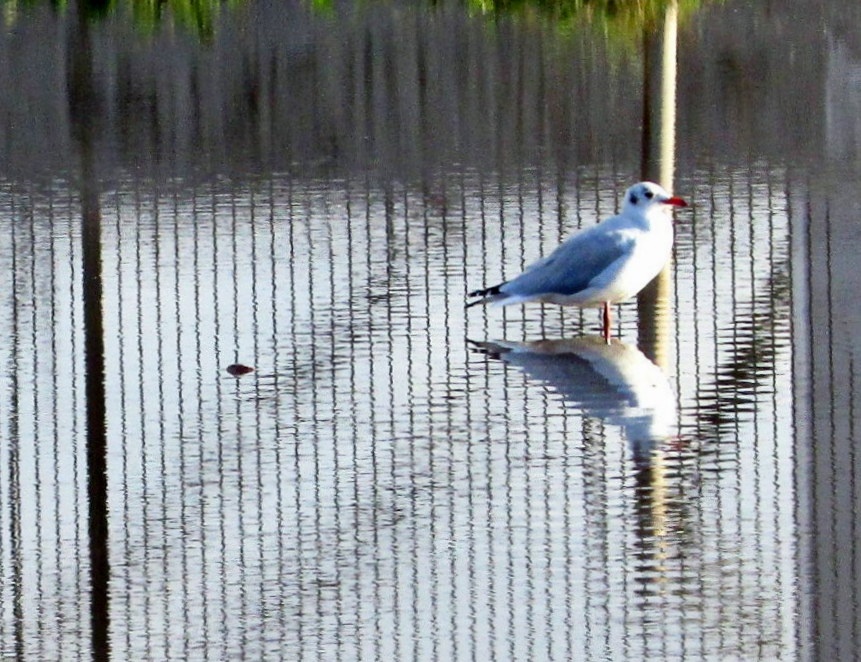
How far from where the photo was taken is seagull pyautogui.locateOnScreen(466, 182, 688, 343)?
10.5 metres

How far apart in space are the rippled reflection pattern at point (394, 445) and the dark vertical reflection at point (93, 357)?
6 centimetres

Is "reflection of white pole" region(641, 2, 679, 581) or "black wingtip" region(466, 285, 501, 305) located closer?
"reflection of white pole" region(641, 2, 679, 581)

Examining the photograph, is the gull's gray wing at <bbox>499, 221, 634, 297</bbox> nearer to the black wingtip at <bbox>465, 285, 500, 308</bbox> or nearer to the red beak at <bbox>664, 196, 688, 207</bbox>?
the black wingtip at <bbox>465, 285, 500, 308</bbox>

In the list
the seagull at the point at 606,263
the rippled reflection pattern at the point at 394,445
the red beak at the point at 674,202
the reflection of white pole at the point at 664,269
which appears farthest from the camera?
the red beak at the point at 674,202

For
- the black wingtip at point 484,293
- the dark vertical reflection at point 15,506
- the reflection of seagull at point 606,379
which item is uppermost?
the black wingtip at point 484,293

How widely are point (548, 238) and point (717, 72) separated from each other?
747 cm

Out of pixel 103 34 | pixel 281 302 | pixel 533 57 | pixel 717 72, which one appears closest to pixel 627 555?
pixel 281 302

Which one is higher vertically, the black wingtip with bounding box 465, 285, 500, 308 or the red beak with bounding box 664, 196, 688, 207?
the red beak with bounding box 664, 196, 688, 207

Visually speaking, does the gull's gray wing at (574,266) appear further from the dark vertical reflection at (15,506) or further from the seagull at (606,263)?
the dark vertical reflection at (15,506)

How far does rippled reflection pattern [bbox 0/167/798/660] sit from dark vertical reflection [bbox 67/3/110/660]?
0.06 meters

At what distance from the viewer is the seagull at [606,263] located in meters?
10.5

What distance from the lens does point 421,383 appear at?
965 cm

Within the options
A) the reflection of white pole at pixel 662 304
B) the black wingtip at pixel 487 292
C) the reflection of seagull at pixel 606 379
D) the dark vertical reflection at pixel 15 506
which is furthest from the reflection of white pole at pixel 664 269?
the dark vertical reflection at pixel 15 506

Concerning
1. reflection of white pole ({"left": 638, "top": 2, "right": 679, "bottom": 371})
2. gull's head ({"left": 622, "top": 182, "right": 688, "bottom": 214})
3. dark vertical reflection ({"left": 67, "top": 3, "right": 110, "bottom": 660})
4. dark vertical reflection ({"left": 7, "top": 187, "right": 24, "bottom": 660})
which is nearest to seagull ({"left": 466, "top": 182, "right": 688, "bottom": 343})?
gull's head ({"left": 622, "top": 182, "right": 688, "bottom": 214})
